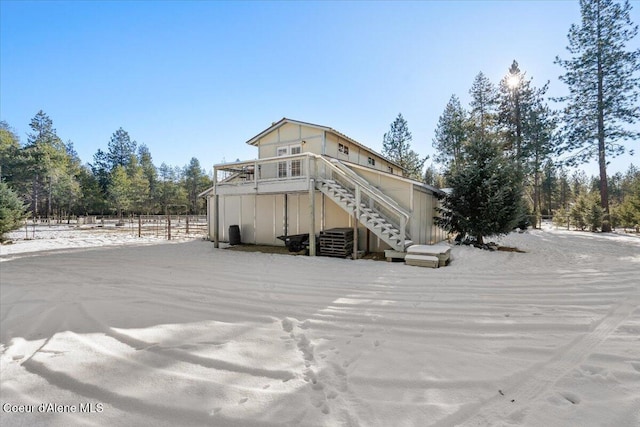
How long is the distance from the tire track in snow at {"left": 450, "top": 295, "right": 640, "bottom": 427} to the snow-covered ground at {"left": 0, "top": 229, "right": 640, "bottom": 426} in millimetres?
14

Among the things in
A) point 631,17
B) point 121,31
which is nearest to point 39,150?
point 121,31

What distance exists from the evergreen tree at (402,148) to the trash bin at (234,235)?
76.3 ft

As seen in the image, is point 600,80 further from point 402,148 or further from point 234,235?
point 234,235

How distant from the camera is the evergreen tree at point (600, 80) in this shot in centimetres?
1802

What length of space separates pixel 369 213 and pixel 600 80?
842 inches

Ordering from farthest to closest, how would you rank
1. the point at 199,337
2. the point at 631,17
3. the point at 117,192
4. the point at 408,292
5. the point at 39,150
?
1. the point at 117,192
2. the point at 39,150
3. the point at 631,17
4. the point at 408,292
5. the point at 199,337

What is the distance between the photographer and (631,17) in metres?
17.5

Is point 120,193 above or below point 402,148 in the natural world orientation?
below

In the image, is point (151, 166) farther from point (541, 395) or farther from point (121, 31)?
point (541, 395)

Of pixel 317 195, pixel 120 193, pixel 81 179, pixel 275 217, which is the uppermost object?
pixel 81 179

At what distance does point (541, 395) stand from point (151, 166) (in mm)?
65447

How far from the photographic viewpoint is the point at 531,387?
7.80ft

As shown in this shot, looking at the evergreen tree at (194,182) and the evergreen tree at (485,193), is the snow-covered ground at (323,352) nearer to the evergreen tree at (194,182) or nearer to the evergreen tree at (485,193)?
the evergreen tree at (485,193)

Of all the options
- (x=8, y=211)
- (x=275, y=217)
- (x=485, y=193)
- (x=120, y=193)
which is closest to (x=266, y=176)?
(x=275, y=217)
